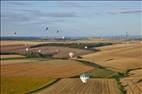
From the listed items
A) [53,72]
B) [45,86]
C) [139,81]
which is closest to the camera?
[45,86]

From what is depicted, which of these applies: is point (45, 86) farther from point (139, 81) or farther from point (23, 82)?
point (139, 81)

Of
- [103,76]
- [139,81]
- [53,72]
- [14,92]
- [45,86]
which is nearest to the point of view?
[14,92]

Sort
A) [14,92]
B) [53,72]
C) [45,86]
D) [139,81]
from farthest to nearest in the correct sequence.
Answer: [53,72] → [139,81] → [45,86] → [14,92]

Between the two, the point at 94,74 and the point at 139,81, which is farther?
the point at 94,74

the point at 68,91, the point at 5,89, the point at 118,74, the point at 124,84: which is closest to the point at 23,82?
the point at 5,89

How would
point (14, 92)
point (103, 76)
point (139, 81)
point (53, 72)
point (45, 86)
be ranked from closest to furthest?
point (14, 92) → point (45, 86) → point (139, 81) → point (103, 76) → point (53, 72)

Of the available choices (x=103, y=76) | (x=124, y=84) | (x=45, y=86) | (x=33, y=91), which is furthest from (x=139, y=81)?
(x=33, y=91)

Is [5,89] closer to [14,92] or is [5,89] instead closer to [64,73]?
[14,92]

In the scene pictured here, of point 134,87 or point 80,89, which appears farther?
point 134,87

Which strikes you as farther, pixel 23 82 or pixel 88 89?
pixel 23 82
